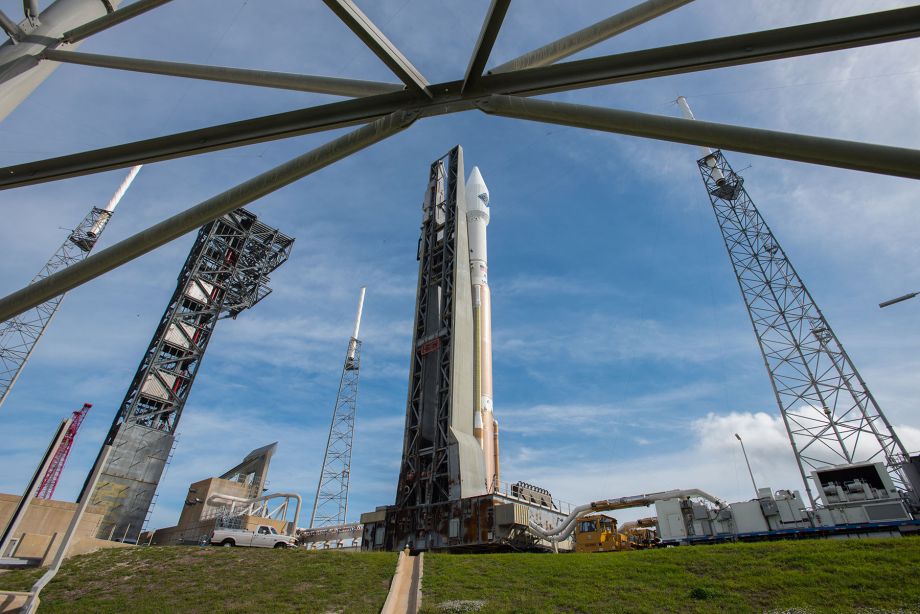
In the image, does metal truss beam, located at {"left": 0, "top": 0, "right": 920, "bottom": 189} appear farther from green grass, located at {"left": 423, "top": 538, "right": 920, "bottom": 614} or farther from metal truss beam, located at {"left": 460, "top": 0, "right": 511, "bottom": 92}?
green grass, located at {"left": 423, "top": 538, "right": 920, "bottom": 614}

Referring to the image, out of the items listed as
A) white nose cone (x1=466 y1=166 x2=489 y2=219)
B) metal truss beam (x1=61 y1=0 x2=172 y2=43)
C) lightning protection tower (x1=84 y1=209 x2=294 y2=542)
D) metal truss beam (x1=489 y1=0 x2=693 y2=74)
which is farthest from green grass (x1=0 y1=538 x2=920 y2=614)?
white nose cone (x1=466 y1=166 x2=489 y2=219)

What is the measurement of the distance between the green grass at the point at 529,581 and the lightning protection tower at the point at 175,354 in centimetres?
2536

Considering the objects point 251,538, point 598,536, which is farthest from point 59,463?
point 598,536

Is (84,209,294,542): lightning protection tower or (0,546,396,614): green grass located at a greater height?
(84,209,294,542): lightning protection tower

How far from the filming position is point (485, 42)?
13.0 ft

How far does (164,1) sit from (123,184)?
204 feet

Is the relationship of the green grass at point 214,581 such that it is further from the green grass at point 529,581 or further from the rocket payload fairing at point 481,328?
the rocket payload fairing at point 481,328

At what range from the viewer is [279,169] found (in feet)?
14.9

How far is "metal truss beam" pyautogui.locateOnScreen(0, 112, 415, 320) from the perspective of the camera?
434 cm

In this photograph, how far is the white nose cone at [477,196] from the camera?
4909cm

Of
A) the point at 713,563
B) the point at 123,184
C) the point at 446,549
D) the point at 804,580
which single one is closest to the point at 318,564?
the point at 446,549

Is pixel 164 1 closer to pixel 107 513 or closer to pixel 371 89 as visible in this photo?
pixel 371 89

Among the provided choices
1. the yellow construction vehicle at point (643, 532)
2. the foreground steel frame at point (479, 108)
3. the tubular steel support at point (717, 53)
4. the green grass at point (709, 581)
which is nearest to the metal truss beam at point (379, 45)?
the foreground steel frame at point (479, 108)

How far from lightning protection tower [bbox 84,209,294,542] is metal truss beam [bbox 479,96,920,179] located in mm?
42753
